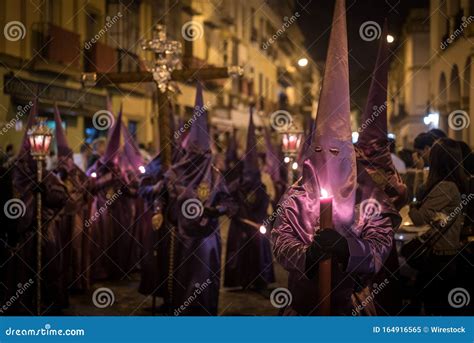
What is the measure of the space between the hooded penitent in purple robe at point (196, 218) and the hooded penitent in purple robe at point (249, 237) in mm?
1883

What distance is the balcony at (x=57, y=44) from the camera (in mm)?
11852

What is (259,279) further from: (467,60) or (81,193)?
(467,60)

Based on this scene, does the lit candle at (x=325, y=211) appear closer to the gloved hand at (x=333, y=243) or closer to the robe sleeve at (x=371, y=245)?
the gloved hand at (x=333, y=243)

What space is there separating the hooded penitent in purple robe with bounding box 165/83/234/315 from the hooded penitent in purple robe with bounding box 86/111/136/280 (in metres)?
2.36

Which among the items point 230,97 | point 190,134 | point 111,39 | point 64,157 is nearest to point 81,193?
point 64,157

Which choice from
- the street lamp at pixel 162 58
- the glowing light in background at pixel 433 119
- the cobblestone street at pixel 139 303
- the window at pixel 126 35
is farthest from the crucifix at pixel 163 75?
the window at pixel 126 35

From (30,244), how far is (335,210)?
418 cm

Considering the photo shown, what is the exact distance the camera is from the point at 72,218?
25.4 ft

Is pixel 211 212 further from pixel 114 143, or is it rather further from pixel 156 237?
pixel 114 143

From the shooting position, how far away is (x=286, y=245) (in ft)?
10.7

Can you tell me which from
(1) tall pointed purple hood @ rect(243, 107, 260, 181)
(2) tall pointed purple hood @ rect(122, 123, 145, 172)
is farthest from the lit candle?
(2) tall pointed purple hood @ rect(122, 123, 145, 172)

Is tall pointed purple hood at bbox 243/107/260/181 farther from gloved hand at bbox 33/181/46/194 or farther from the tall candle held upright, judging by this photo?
the tall candle held upright

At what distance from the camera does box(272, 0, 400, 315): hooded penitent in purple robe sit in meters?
3.12

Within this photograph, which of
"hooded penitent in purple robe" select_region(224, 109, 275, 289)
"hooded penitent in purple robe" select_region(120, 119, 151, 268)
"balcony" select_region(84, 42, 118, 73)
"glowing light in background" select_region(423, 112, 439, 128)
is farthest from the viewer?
"balcony" select_region(84, 42, 118, 73)
